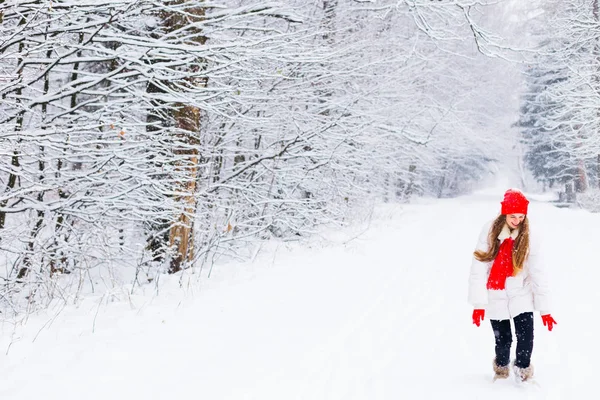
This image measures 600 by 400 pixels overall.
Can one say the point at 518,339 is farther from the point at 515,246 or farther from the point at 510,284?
the point at 515,246

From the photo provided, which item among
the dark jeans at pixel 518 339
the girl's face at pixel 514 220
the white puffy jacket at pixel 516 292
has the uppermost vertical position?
the girl's face at pixel 514 220

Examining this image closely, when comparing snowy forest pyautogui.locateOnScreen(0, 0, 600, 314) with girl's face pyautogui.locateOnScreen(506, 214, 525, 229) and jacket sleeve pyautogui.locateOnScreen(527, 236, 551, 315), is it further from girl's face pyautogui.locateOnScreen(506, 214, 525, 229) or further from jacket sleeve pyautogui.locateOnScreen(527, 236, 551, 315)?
jacket sleeve pyautogui.locateOnScreen(527, 236, 551, 315)

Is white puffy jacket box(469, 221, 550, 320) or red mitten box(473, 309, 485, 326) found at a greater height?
white puffy jacket box(469, 221, 550, 320)

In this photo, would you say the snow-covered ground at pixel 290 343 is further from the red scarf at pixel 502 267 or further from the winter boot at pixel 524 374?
the red scarf at pixel 502 267

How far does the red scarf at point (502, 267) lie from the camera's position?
11.9ft

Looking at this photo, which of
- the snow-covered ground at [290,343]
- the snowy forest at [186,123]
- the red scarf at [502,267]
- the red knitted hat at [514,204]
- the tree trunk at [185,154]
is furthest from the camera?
the tree trunk at [185,154]

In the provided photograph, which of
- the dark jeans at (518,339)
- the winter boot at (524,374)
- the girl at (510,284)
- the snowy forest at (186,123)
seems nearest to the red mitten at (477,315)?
the girl at (510,284)

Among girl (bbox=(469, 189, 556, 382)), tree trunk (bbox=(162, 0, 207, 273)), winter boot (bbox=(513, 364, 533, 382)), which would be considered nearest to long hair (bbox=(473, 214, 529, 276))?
girl (bbox=(469, 189, 556, 382))

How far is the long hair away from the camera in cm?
356

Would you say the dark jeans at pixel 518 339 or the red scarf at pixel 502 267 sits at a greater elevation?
the red scarf at pixel 502 267

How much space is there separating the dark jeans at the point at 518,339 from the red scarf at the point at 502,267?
0.93 feet

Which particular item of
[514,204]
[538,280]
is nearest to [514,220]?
[514,204]

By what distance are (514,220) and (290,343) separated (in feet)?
6.84

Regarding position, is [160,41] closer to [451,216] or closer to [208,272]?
[208,272]
